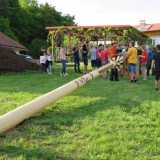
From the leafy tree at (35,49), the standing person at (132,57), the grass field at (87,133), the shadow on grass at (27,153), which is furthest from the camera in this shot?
the leafy tree at (35,49)

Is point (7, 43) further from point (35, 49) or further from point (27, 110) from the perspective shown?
point (27, 110)

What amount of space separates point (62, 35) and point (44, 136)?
20929 mm

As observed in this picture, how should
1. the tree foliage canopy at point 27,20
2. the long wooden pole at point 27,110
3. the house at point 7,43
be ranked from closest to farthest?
the long wooden pole at point 27,110, the house at point 7,43, the tree foliage canopy at point 27,20

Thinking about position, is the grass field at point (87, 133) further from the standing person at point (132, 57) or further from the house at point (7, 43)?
the house at point (7, 43)

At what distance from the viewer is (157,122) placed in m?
4.16

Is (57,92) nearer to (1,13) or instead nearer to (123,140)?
(123,140)

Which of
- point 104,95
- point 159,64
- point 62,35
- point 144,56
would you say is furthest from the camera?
point 62,35

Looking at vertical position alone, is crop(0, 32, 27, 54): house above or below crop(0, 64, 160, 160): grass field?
above

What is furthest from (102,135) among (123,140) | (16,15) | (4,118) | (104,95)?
(16,15)

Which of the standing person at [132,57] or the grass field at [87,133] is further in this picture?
the standing person at [132,57]

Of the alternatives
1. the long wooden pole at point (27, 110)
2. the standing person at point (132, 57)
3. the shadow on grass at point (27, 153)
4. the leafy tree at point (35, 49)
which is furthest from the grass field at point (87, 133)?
the leafy tree at point (35, 49)

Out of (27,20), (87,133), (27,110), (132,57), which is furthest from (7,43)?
(87,133)

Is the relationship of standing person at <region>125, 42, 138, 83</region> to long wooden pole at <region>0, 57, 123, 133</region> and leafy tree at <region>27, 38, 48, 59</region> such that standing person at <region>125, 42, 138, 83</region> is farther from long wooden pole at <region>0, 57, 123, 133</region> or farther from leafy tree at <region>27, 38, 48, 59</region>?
leafy tree at <region>27, 38, 48, 59</region>

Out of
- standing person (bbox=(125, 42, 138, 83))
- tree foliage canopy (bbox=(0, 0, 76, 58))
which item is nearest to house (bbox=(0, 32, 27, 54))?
tree foliage canopy (bbox=(0, 0, 76, 58))
